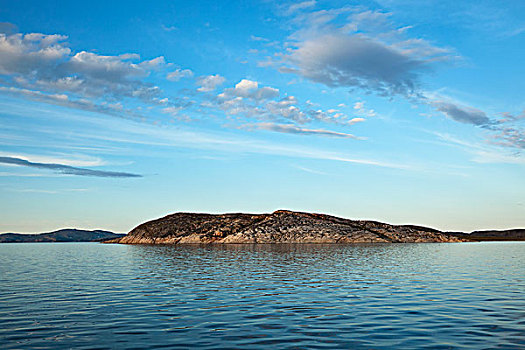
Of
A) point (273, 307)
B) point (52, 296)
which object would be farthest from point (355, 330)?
point (52, 296)

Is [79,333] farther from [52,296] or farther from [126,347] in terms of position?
[52,296]

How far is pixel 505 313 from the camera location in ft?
88.6

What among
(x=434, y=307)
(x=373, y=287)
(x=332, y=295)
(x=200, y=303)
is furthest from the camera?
(x=373, y=287)

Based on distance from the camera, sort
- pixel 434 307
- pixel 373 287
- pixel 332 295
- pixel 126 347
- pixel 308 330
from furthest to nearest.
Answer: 1. pixel 373 287
2. pixel 332 295
3. pixel 434 307
4. pixel 308 330
5. pixel 126 347

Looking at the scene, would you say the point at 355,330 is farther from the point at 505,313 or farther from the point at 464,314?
the point at 505,313

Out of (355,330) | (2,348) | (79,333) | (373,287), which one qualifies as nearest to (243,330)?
(355,330)

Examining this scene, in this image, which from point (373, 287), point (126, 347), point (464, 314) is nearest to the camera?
point (126, 347)

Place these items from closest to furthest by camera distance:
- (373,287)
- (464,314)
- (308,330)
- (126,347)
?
(126,347)
(308,330)
(464,314)
(373,287)

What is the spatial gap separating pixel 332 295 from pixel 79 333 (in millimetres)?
19546

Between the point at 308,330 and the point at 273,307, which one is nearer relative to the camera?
the point at 308,330

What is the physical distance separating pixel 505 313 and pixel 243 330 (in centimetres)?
1658

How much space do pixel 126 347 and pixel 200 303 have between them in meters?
12.5

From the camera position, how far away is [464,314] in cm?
2688

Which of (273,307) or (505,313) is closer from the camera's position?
(505,313)
